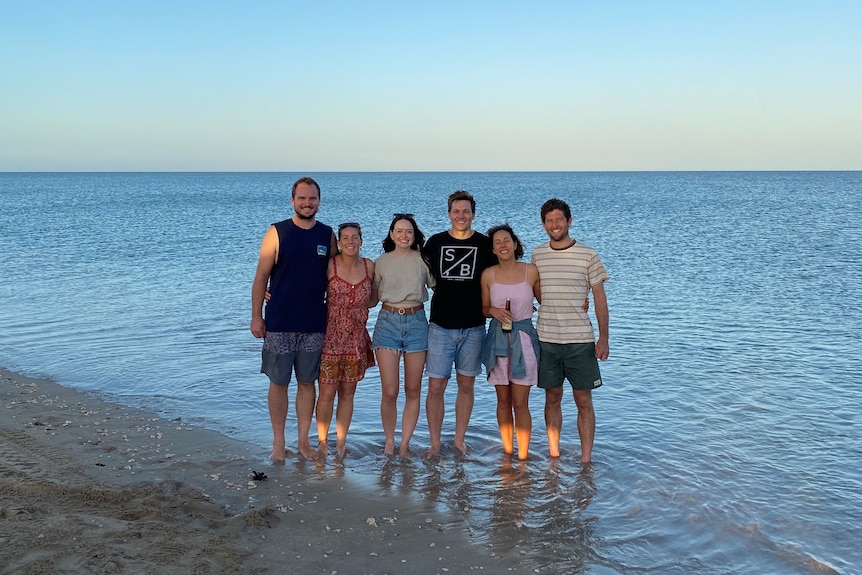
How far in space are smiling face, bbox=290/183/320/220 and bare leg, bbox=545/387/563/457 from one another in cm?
234

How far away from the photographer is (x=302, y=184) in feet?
18.6

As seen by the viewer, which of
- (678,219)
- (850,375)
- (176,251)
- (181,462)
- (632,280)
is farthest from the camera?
(678,219)

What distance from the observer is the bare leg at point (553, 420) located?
6152 millimetres

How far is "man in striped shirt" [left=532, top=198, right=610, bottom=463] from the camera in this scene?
18.7 feet

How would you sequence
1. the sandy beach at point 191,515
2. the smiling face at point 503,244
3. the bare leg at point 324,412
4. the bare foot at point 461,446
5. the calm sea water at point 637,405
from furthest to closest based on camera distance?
the bare foot at point 461,446 → the bare leg at point 324,412 → the smiling face at point 503,244 → the calm sea water at point 637,405 → the sandy beach at point 191,515

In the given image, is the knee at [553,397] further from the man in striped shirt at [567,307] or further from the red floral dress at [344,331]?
the red floral dress at [344,331]

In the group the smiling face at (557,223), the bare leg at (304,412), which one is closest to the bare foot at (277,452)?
the bare leg at (304,412)

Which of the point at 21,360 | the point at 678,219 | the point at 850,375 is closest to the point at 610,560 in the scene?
the point at 850,375

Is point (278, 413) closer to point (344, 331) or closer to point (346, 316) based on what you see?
point (344, 331)

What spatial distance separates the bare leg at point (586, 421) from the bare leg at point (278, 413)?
2.28 meters

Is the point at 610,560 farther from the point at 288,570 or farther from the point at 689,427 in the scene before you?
the point at 689,427

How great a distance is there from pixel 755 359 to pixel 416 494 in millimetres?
6098

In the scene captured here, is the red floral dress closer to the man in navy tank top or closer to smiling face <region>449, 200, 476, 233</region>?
the man in navy tank top

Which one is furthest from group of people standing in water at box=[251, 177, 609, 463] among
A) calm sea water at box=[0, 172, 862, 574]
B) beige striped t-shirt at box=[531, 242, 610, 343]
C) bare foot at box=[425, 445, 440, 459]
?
calm sea water at box=[0, 172, 862, 574]
